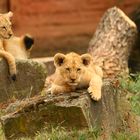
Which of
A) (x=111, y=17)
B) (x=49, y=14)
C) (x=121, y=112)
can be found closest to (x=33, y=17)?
(x=49, y=14)

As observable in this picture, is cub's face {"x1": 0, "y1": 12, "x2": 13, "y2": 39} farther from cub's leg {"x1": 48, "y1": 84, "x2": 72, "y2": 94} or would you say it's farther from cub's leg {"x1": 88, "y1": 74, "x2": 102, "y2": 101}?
cub's leg {"x1": 88, "y1": 74, "x2": 102, "y2": 101}

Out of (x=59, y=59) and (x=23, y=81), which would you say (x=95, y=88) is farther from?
(x=23, y=81)

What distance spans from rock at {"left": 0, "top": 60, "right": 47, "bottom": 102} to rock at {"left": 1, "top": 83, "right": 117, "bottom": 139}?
218cm

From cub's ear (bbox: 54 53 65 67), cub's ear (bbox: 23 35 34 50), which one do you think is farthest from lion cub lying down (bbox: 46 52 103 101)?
cub's ear (bbox: 23 35 34 50)

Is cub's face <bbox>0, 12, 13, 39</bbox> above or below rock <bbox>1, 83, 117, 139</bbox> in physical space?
above

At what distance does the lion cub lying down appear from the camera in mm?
8023

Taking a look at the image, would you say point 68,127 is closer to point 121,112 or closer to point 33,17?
point 121,112

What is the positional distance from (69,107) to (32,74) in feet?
9.25

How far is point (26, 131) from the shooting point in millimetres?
8180

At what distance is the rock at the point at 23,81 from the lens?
10.5m

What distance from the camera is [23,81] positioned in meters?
10.7

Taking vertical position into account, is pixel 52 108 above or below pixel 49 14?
below

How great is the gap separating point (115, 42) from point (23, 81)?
111 inches

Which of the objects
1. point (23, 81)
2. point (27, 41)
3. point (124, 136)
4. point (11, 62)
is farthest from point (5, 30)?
point (124, 136)
